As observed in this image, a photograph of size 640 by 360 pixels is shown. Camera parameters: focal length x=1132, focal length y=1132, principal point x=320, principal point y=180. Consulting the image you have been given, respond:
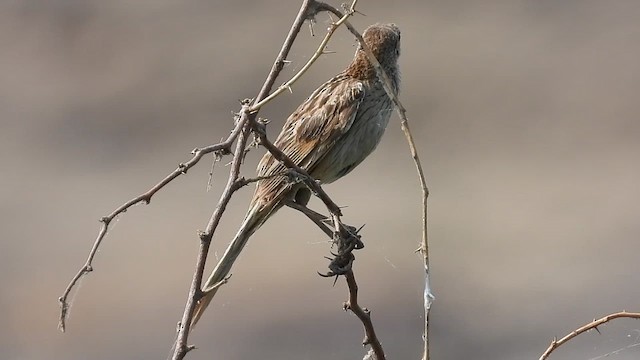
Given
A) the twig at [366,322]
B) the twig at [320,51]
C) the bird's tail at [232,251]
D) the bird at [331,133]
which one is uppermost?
the bird at [331,133]

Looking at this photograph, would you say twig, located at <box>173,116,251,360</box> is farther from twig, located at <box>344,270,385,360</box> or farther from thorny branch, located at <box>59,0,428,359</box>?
twig, located at <box>344,270,385,360</box>

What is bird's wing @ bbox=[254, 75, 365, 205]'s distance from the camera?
3.29m

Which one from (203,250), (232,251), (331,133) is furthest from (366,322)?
(331,133)

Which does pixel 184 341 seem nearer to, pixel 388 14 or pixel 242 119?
pixel 242 119

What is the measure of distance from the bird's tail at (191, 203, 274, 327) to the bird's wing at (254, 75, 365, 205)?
4.8 inches

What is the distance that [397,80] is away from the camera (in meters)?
3.70

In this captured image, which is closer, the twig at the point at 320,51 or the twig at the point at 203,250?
the twig at the point at 203,250

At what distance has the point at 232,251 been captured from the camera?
2611 mm

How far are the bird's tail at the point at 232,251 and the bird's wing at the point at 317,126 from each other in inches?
4.8

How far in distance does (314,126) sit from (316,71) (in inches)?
392

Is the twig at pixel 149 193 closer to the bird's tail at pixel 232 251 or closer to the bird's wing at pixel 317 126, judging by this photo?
the bird's tail at pixel 232 251

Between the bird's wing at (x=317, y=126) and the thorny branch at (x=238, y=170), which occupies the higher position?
the bird's wing at (x=317, y=126)

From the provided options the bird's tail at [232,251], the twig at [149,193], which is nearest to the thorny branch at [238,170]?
the twig at [149,193]

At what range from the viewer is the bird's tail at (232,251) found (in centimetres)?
229
